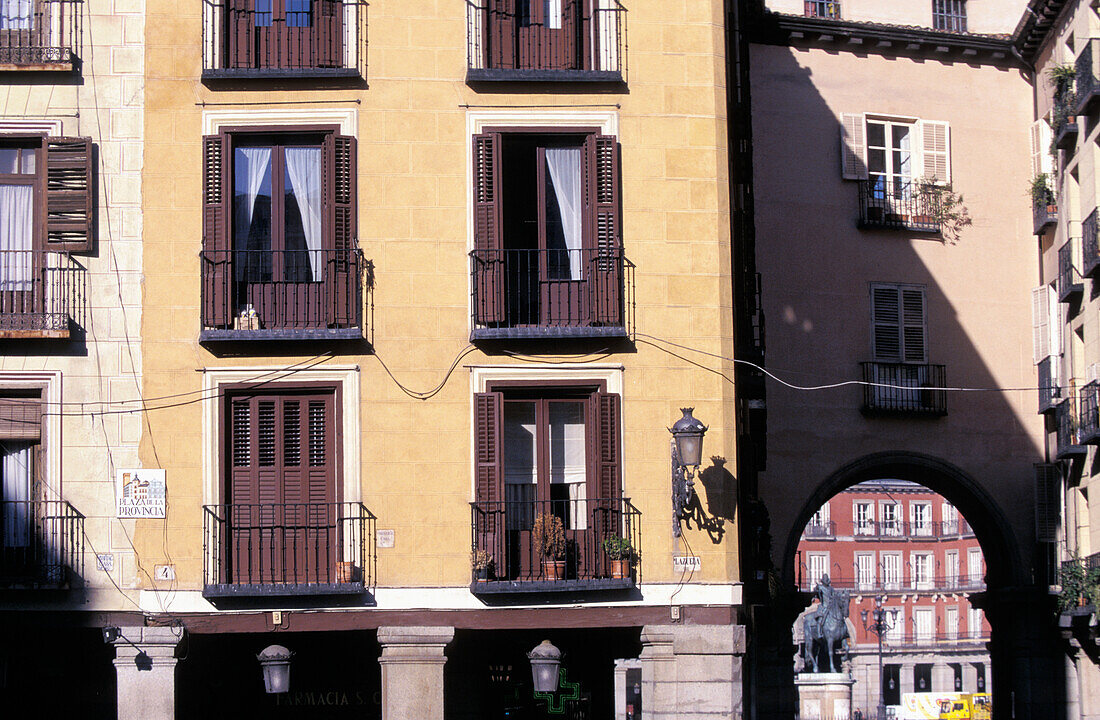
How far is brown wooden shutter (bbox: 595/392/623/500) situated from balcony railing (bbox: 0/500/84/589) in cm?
708

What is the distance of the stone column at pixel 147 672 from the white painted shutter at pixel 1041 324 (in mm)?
20299

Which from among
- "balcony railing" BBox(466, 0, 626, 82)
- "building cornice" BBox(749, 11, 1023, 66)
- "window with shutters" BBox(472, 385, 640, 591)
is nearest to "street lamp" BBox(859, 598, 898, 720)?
"building cornice" BBox(749, 11, 1023, 66)

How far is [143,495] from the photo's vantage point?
23.5 metres

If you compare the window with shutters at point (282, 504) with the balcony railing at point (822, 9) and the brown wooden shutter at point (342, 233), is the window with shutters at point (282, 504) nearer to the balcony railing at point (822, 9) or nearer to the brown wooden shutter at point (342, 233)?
the brown wooden shutter at point (342, 233)

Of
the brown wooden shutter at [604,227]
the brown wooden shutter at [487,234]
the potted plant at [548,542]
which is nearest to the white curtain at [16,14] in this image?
the brown wooden shutter at [487,234]

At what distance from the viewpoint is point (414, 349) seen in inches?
938

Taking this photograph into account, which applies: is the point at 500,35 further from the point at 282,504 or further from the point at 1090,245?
the point at 1090,245

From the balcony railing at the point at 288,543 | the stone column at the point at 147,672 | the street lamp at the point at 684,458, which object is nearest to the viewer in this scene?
the street lamp at the point at 684,458

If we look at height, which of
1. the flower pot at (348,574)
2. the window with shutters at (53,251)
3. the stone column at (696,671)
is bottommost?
the stone column at (696,671)

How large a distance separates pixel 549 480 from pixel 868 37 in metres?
16.8

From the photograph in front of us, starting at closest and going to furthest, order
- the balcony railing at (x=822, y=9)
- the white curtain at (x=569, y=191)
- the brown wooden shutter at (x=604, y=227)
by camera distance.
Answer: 1. the brown wooden shutter at (x=604, y=227)
2. the white curtain at (x=569, y=191)
3. the balcony railing at (x=822, y=9)

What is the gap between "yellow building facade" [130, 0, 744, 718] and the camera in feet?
76.8

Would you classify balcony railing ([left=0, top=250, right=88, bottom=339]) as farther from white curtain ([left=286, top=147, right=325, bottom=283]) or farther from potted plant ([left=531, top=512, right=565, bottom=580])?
potted plant ([left=531, top=512, right=565, bottom=580])

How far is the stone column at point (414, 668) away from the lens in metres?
23.2
